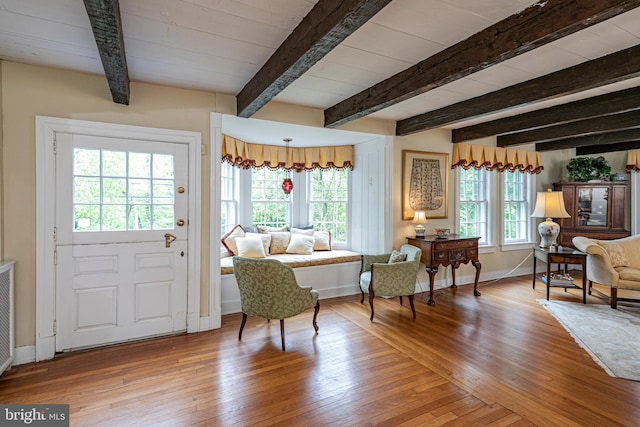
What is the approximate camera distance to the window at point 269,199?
5.13 metres

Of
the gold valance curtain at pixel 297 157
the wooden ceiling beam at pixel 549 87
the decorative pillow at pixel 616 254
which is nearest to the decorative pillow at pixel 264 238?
the gold valance curtain at pixel 297 157

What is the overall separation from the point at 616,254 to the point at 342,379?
4.14 meters

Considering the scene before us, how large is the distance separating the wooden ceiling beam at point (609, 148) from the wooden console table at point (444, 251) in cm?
342

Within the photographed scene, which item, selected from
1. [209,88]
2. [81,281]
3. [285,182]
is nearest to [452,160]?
[285,182]

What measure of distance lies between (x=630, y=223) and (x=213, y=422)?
24.0 feet

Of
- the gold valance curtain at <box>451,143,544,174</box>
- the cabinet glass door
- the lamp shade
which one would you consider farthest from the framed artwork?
the cabinet glass door

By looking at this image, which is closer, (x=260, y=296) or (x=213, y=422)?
(x=213, y=422)

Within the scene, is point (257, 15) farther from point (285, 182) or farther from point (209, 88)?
point (285, 182)

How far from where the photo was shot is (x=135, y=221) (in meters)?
3.07

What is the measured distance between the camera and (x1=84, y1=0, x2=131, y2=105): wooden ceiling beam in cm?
157

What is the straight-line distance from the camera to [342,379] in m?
2.42

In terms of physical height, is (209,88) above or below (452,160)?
above

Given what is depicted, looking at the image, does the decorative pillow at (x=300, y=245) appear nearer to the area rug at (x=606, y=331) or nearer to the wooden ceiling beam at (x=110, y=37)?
the wooden ceiling beam at (x=110, y=37)

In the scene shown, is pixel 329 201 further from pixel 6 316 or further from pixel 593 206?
pixel 593 206
